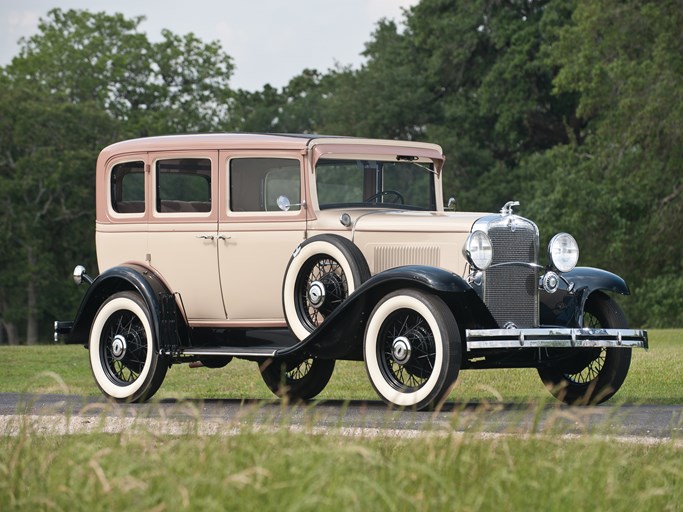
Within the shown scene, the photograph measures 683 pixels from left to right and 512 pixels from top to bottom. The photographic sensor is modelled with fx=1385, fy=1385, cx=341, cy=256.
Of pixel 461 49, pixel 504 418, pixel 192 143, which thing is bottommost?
pixel 504 418

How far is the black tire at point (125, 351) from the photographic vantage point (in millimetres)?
11328

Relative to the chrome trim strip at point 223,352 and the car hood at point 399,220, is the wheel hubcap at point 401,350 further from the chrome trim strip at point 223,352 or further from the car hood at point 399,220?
the chrome trim strip at point 223,352

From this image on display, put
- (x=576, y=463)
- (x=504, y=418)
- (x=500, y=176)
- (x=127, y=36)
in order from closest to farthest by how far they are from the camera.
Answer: (x=576, y=463)
(x=504, y=418)
(x=500, y=176)
(x=127, y=36)

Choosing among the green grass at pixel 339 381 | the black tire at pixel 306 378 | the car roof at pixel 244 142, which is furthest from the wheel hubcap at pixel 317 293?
the black tire at pixel 306 378

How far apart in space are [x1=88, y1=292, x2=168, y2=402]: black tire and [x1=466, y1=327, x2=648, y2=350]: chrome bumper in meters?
2.92

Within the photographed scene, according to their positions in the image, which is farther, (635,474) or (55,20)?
(55,20)

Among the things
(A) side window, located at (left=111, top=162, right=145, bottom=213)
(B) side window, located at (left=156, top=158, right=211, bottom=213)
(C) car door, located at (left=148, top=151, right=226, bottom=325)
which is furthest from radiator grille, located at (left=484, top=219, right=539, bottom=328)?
(A) side window, located at (left=111, top=162, right=145, bottom=213)

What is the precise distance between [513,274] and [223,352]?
2397 mm

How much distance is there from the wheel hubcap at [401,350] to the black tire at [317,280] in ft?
2.28

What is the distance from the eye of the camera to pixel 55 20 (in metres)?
58.2

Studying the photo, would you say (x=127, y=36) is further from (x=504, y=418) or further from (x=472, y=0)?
(x=504, y=418)

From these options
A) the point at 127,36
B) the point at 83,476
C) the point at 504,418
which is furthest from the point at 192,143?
the point at 127,36

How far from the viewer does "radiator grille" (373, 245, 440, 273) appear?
34.8 ft

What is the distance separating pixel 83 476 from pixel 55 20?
2156 inches
